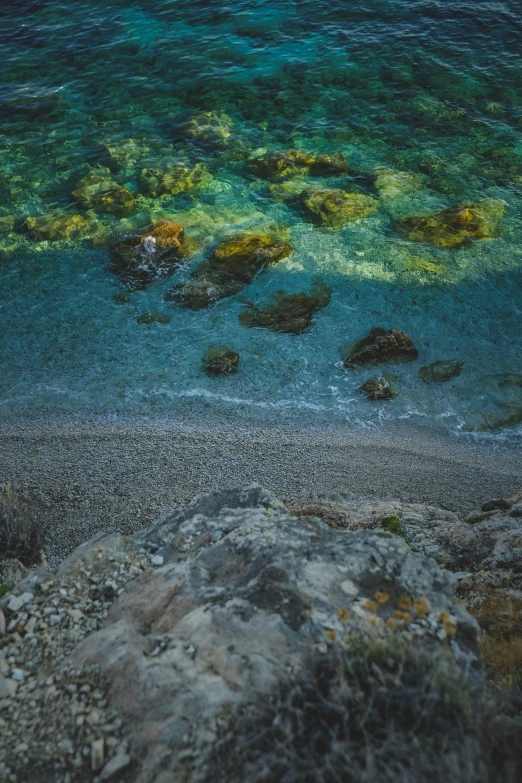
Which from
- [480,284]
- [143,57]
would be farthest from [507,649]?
[143,57]

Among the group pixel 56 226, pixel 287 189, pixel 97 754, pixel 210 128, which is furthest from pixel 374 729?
pixel 210 128

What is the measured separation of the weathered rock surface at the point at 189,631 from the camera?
5.41 metres

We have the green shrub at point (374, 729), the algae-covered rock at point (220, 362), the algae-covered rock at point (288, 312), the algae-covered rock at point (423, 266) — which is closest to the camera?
the green shrub at point (374, 729)

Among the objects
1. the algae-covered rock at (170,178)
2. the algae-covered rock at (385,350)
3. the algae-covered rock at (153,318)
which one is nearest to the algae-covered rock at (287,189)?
the algae-covered rock at (170,178)

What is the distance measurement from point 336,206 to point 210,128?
10.1 meters

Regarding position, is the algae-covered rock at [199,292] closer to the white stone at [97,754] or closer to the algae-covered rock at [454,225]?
the algae-covered rock at [454,225]

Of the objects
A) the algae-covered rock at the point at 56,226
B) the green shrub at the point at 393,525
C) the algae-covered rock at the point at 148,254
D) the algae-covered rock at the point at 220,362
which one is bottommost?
the algae-covered rock at the point at 220,362

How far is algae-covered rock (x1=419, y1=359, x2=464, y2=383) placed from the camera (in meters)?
18.8

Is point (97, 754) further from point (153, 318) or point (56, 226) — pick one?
point (56, 226)

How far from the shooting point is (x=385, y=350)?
19219mm

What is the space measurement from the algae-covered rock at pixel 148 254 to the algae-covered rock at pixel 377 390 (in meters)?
9.83

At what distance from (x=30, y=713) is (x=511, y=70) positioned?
130 ft

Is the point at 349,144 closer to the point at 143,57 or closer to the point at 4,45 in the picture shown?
the point at 143,57

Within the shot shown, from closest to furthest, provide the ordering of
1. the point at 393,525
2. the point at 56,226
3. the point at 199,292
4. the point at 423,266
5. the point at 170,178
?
the point at 393,525
the point at 199,292
the point at 423,266
the point at 56,226
the point at 170,178
